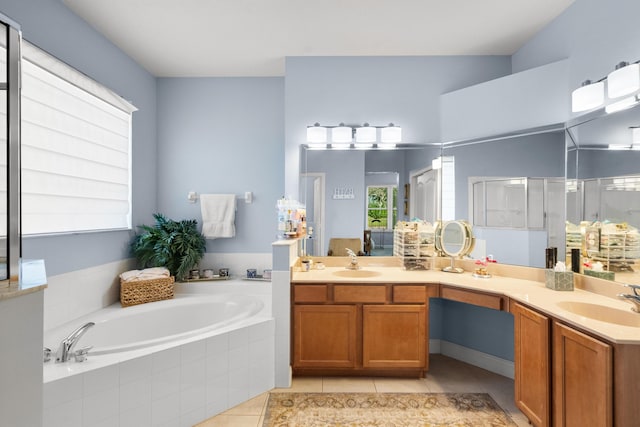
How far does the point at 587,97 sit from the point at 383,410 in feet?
7.99

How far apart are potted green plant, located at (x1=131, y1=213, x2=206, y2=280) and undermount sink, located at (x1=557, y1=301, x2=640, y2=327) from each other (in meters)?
2.93

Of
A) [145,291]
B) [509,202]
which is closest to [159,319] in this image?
[145,291]

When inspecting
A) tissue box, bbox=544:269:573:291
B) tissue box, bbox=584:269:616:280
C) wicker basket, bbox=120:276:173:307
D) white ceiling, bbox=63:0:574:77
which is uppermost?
white ceiling, bbox=63:0:574:77

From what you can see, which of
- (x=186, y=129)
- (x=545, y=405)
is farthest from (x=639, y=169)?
(x=186, y=129)

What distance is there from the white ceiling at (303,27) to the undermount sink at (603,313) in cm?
203

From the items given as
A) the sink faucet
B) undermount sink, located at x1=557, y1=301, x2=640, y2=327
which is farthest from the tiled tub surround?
undermount sink, located at x1=557, y1=301, x2=640, y2=327

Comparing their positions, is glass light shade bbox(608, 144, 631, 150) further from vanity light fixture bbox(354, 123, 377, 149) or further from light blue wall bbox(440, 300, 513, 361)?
vanity light fixture bbox(354, 123, 377, 149)

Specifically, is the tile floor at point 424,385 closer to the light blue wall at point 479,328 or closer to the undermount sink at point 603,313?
the light blue wall at point 479,328

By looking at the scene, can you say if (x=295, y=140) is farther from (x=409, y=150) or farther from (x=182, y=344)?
(x=182, y=344)

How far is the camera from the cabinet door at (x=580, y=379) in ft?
4.66

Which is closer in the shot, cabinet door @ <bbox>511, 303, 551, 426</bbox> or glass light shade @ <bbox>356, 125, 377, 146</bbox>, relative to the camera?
cabinet door @ <bbox>511, 303, 551, 426</bbox>

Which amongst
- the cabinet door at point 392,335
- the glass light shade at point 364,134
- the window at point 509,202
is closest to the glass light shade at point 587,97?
the window at point 509,202

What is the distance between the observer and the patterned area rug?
2078mm

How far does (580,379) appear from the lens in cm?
156
